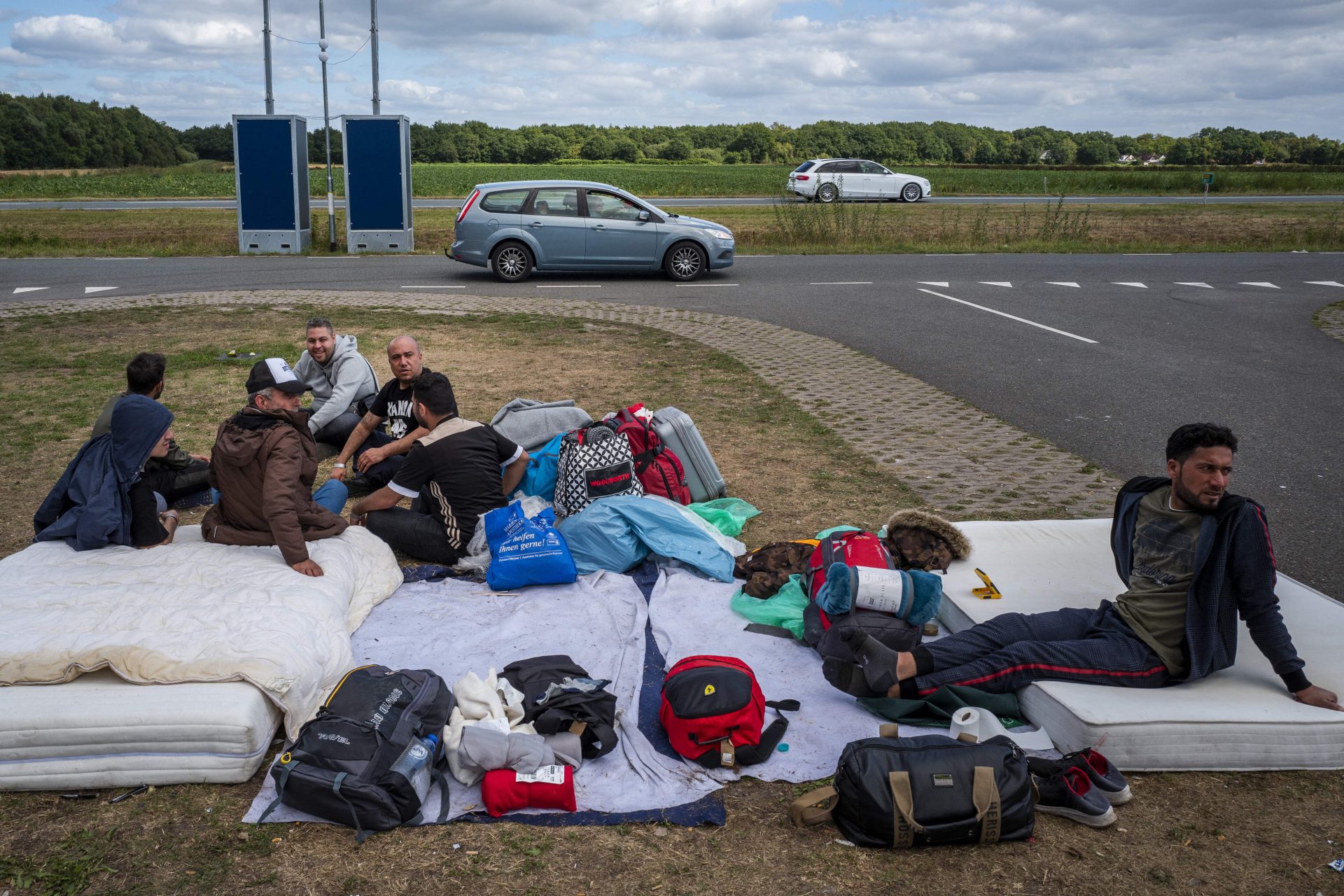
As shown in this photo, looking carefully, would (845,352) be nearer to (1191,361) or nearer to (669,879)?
(1191,361)

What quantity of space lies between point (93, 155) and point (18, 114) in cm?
679

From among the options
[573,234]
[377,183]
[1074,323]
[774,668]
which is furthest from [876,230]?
[774,668]

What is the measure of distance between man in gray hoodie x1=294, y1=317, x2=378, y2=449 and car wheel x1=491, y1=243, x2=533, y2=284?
994 cm

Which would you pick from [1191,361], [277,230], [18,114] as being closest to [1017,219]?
[1191,361]

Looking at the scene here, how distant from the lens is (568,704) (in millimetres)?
4316

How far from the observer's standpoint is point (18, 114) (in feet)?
258

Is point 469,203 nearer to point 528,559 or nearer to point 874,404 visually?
point 874,404

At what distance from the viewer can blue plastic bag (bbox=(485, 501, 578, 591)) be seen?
5.88 meters

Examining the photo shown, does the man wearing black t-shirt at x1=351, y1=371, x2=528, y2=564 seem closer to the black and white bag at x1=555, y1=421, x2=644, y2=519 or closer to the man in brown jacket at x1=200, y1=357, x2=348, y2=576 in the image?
the black and white bag at x1=555, y1=421, x2=644, y2=519

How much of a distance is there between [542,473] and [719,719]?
3.15m

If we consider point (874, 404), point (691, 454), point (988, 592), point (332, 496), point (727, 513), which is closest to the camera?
point (988, 592)

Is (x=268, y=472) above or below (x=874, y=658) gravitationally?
above

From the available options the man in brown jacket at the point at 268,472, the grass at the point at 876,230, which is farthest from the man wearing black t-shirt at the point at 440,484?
the grass at the point at 876,230

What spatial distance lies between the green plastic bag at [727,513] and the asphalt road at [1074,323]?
318cm
